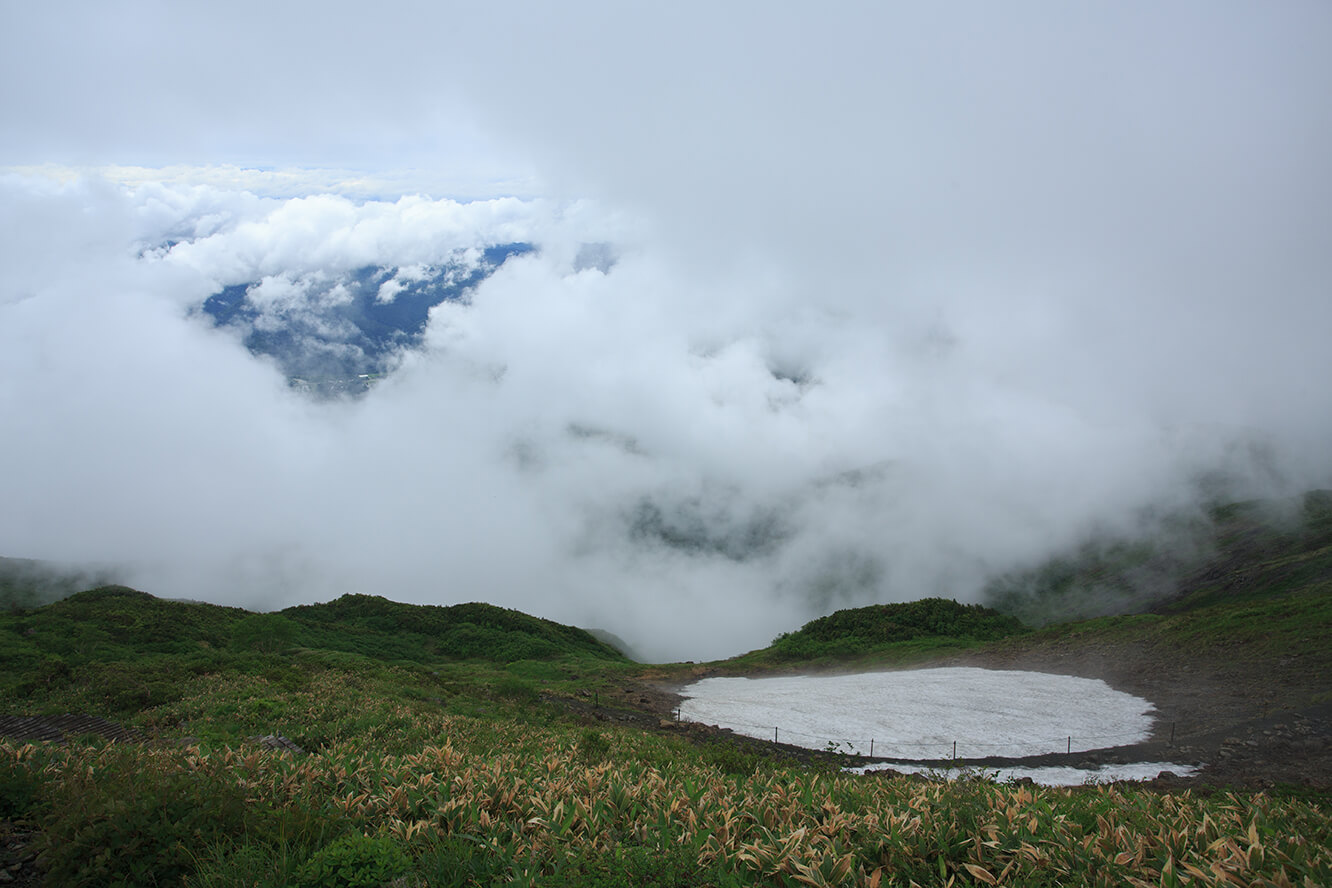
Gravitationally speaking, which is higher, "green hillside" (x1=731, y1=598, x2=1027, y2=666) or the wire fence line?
"green hillside" (x1=731, y1=598, x2=1027, y2=666)

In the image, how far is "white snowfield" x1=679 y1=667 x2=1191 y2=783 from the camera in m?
25.1

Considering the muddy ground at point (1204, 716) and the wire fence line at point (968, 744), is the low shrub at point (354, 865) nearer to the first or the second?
the muddy ground at point (1204, 716)

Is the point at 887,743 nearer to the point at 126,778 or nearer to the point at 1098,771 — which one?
the point at 1098,771

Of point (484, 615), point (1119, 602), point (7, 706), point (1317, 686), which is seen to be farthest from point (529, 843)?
point (1119, 602)

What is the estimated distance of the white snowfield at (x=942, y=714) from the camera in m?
25.1

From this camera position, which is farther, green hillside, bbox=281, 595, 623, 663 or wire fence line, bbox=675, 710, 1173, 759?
green hillside, bbox=281, 595, 623, 663

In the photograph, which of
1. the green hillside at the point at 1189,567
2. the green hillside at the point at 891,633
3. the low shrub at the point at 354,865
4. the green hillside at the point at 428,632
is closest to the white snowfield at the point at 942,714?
the green hillside at the point at 891,633

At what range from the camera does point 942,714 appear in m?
30.6

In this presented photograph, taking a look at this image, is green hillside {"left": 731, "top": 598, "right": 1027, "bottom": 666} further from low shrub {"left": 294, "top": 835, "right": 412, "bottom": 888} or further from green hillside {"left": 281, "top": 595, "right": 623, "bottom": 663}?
low shrub {"left": 294, "top": 835, "right": 412, "bottom": 888}

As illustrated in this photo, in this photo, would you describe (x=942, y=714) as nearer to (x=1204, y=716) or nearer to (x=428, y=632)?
(x=1204, y=716)

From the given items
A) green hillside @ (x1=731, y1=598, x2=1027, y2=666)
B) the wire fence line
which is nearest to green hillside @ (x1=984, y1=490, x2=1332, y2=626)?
green hillside @ (x1=731, y1=598, x2=1027, y2=666)

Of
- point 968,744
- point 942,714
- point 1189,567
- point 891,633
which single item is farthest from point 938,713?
point 1189,567

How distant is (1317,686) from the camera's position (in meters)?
27.8

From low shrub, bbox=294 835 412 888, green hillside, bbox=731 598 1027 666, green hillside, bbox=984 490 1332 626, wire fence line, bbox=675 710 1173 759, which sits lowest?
wire fence line, bbox=675 710 1173 759
